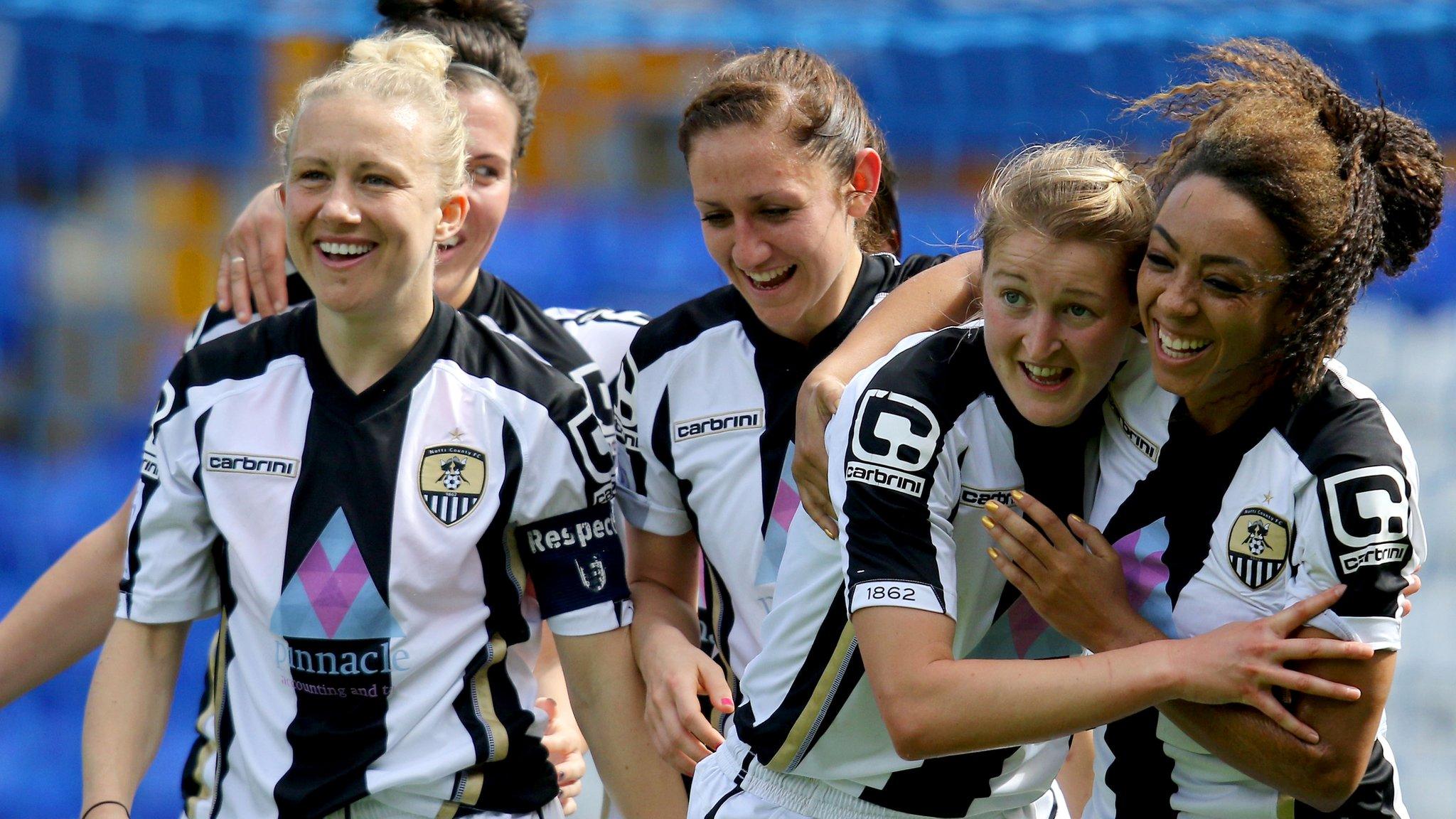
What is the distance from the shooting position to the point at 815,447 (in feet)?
7.83

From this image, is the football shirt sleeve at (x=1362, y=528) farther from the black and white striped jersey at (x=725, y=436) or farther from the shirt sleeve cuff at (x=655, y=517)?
the shirt sleeve cuff at (x=655, y=517)

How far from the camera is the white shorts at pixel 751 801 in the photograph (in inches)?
93.1

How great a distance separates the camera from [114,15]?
5.24 m

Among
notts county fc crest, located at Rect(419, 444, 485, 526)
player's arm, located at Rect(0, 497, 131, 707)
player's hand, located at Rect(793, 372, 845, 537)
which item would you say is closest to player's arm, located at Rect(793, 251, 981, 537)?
player's hand, located at Rect(793, 372, 845, 537)

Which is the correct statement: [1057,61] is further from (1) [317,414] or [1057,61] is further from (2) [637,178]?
(1) [317,414]

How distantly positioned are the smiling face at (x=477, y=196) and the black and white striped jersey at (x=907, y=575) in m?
1.01

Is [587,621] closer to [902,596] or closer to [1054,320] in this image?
[902,596]

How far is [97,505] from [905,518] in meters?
4.07

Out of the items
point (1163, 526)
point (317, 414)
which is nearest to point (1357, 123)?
point (1163, 526)

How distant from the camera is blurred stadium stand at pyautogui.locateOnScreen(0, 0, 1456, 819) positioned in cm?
518

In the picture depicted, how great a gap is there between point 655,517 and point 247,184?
3181 millimetres

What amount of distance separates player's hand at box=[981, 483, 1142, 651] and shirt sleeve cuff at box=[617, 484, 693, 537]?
0.78m

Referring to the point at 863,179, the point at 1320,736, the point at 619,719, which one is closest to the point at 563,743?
the point at 619,719

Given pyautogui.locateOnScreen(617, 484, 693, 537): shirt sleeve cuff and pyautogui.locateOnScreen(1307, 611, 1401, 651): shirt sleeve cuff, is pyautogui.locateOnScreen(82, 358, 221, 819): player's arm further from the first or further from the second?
pyautogui.locateOnScreen(1307, 611, 1401, 651): shirt sleeve cuff
